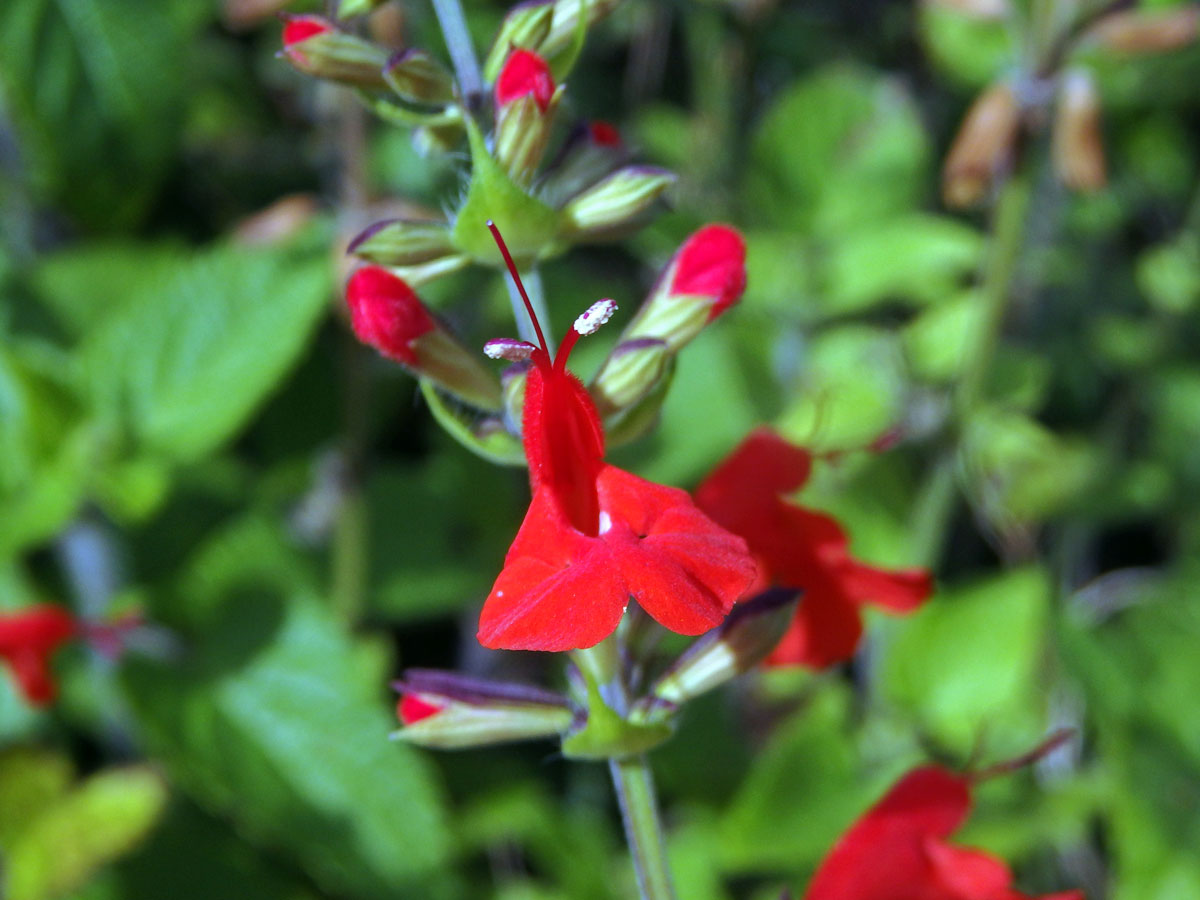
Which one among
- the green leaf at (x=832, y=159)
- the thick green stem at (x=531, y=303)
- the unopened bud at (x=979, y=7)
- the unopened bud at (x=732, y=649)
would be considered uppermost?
the thick green stem at (x=531, y=303)

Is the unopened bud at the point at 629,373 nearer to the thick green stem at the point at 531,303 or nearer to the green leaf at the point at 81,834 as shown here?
the thick green stem at the point at 531,303

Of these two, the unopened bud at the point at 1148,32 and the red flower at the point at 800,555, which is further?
the unopened bud at the point at 1148,32

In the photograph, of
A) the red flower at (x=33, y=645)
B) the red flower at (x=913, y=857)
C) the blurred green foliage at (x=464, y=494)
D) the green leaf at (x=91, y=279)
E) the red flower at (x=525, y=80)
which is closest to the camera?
the red flower at (x=525, y=80)

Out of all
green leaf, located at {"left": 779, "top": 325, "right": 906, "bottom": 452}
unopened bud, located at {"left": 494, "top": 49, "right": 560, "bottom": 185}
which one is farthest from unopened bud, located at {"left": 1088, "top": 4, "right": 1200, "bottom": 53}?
unopened bud, located at {"left": 494, "top": 49, "right": 560, "bottom": 185}

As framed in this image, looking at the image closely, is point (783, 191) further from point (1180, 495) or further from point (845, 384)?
point (1180, 495)

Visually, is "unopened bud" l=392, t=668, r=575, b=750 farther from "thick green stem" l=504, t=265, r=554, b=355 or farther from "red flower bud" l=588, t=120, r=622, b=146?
"red flower bud" l=588, t=120, r=622, b=146

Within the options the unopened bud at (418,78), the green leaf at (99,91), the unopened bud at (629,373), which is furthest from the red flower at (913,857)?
the green leaf at (99,91)
